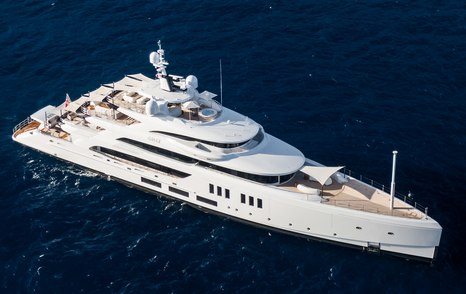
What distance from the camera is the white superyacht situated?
59844 millimetres

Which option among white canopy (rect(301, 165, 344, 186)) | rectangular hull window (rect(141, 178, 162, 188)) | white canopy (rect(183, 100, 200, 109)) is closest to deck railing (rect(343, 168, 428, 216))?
white canopy (rect(301, 165, 344, 186))

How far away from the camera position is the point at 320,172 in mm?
62188

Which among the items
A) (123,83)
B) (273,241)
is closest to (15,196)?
(123,83)

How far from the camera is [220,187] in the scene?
6338 cm

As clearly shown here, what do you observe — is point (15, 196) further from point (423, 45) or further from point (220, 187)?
point (423, 45)

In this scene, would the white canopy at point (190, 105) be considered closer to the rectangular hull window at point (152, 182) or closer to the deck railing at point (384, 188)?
the rectangular hull window at point (152, 182)

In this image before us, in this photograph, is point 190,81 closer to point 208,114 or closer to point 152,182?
point 208,114

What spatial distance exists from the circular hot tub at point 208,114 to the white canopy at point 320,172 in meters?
9.87

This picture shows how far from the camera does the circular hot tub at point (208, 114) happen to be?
65.5m

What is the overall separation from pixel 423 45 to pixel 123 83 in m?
37.8

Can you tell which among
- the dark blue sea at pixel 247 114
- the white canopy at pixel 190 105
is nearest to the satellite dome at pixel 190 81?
the white canopy at pixel 190 105

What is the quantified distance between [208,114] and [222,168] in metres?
5.65

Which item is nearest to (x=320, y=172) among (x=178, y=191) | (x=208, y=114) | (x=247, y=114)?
(x=208, y=114)

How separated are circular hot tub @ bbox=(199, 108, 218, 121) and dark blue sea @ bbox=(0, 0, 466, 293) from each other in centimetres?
892
